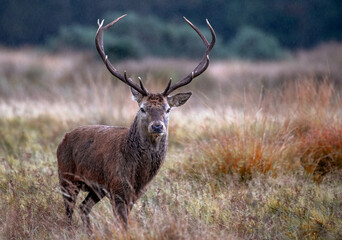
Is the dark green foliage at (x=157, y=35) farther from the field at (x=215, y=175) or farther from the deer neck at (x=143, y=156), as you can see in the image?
the deer neck at (x=143, y=156)

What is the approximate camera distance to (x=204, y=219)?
586 cm

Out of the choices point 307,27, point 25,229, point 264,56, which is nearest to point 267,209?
point 25,229

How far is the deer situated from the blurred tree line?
A: 2424 centimetres

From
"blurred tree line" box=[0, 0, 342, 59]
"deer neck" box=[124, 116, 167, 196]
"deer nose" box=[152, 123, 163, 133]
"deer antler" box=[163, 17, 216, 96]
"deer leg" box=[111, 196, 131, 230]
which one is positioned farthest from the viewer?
"blurred tree line" box=[0, 0, 342, 59]

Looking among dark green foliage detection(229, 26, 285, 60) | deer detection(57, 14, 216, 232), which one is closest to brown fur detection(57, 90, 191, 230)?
deer detection(57, 14, 216, 232)

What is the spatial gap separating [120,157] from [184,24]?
29996 millimetres

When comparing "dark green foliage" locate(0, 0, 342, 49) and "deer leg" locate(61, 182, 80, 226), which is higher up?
"dark green foliage" locate(0, 0, 342, 49)

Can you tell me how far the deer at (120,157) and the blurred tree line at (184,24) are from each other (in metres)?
24.2

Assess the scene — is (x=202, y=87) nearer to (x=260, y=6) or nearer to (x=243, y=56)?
(x=243, y=56)

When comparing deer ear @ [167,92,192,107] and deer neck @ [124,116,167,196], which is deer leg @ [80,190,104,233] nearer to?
deer neck @ [124,116,167,196]

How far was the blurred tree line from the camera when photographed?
31.3 m

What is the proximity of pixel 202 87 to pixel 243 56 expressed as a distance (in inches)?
519

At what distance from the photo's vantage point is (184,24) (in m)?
35.1

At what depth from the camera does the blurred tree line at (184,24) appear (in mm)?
31328
